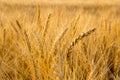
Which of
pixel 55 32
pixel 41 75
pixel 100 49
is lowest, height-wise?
Answer: pixel 41 75

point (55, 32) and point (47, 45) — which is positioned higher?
point (55, 32)

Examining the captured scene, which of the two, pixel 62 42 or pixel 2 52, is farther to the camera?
pixel 2 52

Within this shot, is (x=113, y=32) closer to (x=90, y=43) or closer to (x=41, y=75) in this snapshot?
(x=90, y=43)

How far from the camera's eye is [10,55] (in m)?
1.61

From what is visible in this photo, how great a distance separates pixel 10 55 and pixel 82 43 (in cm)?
→ 29

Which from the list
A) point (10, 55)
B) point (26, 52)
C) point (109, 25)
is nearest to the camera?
point (26, 52)

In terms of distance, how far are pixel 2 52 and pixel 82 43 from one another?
12.9 inches

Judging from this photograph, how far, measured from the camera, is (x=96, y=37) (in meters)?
1.76

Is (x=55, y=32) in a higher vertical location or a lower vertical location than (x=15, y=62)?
higher

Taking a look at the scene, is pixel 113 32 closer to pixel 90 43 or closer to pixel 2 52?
pixel 90 43

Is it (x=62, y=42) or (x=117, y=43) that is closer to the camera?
(x=62, y=42)

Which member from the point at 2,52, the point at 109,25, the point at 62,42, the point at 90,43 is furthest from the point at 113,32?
the point at 2,52

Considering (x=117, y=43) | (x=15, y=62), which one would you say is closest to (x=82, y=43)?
(x=117, y=43)

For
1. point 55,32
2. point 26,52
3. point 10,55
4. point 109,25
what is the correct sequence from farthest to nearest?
1. point 109,25
2. point 55,32
3. point 10,55
4. point 26,52
